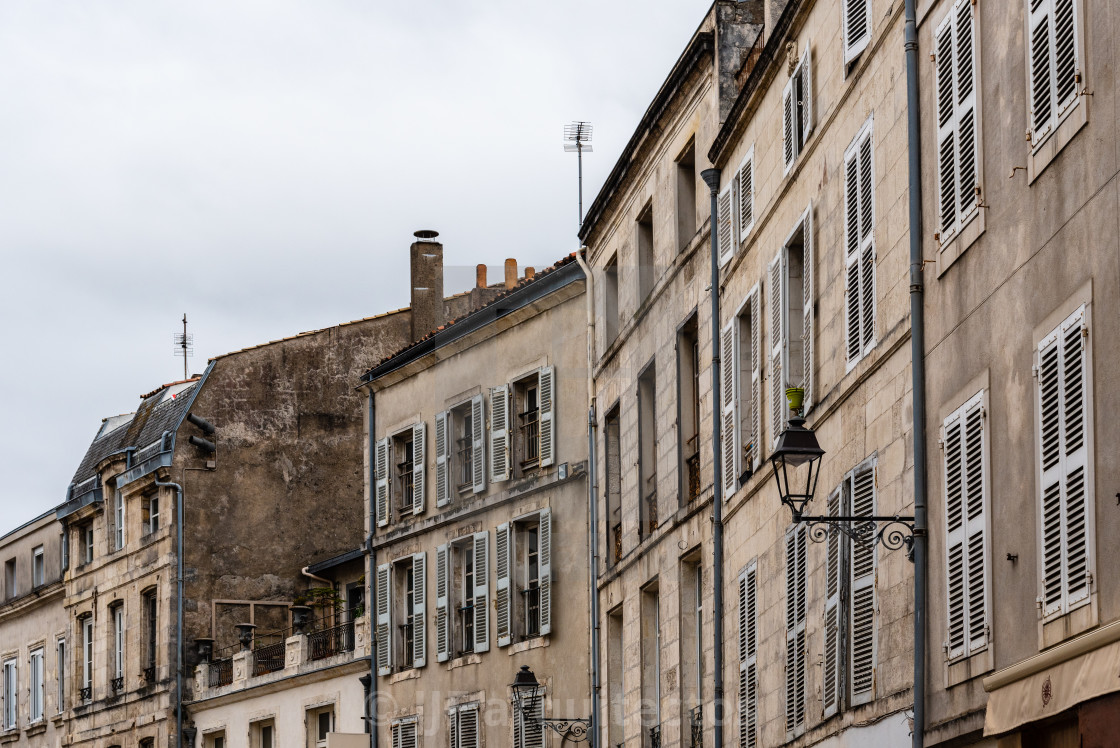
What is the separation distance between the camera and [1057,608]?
11.2 meters

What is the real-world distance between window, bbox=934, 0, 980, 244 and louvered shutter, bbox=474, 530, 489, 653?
1734cm

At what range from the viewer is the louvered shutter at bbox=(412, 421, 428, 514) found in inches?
1284

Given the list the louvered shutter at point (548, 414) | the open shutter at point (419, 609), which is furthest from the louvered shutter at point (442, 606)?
the louvered shutter at point (548, 414)

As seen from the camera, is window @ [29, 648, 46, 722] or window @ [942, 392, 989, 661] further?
window @ [29, 648, 46, 722]

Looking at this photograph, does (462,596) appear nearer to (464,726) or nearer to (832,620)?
(464,726)

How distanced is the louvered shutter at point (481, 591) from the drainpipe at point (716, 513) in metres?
9.65

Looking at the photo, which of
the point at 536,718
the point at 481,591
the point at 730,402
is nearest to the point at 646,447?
the point at 730,402

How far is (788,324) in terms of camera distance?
1803 cm

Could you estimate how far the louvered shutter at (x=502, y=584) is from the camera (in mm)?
29422

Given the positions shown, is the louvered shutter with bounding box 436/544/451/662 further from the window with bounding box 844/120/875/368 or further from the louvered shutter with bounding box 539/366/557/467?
the window with bounding box 844/120/875/368

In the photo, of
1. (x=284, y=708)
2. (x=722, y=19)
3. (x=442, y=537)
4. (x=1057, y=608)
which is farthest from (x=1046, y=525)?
(x=284, y=708)

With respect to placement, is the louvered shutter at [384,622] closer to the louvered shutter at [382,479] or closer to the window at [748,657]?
the louvered shutter at [382,479]

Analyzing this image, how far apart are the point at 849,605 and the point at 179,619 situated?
2626 centimetres

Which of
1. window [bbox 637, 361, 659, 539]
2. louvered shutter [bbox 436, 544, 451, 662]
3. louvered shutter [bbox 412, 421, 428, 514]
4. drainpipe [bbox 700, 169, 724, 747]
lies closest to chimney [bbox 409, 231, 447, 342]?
louvered shutter [bbox 412, 421, 428, 514]
